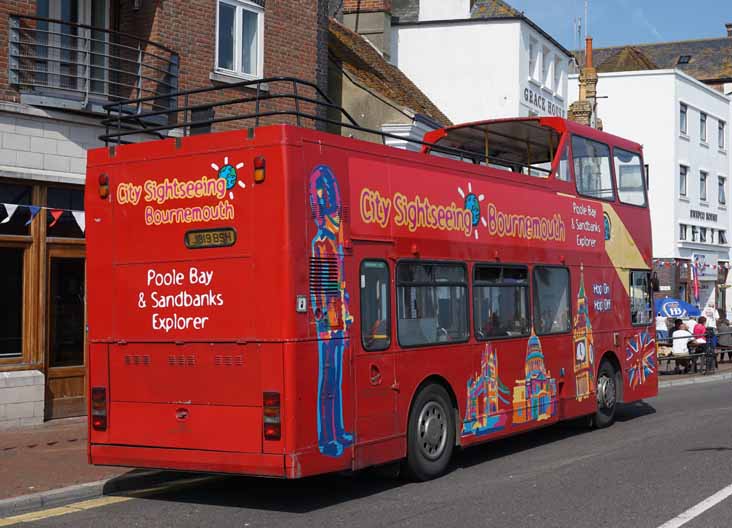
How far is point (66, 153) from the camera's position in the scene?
49.8 ft

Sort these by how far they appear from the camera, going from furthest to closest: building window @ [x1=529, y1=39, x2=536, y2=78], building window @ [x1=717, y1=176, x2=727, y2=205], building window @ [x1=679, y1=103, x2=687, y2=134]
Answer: building window @ [x1=717, y1=176, x2=727, y2=205] → building window @ [x1=679, y1=103, x2=687, y2=134] → building window @ [x1=529, y1=39, x2=536, y2=78]

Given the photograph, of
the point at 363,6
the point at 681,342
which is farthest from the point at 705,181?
the point at 681,342

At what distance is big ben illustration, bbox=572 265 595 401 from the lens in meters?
13.8

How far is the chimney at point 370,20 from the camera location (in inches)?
1216

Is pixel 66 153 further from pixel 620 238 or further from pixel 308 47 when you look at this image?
pixel 620 238

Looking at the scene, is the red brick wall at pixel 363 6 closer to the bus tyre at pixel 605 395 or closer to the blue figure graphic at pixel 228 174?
the bus tyre at pixel 605 395

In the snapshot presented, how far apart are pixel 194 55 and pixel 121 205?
7.92m

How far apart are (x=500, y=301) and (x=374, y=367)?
108 inches

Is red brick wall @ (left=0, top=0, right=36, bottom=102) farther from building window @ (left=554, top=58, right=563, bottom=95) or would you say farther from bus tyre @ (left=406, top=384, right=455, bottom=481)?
building window @ (left=554, top=58, right=563, bottom=95)

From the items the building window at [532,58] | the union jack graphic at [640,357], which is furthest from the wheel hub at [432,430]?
the building window at [532,58]

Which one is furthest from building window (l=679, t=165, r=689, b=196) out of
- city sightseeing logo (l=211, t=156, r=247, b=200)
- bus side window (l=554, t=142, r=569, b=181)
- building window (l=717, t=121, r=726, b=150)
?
city sightseeing logo (l=211, t=156, r=247, b=200)

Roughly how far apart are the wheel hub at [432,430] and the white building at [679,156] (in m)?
37.7

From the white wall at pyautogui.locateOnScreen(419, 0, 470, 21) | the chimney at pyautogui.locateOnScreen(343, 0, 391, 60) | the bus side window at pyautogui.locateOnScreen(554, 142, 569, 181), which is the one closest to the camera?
the bus side window at pyautogui.locateOnScreen(554, 142, 569, 181)

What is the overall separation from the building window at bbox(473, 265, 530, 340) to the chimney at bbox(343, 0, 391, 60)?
19528mm
